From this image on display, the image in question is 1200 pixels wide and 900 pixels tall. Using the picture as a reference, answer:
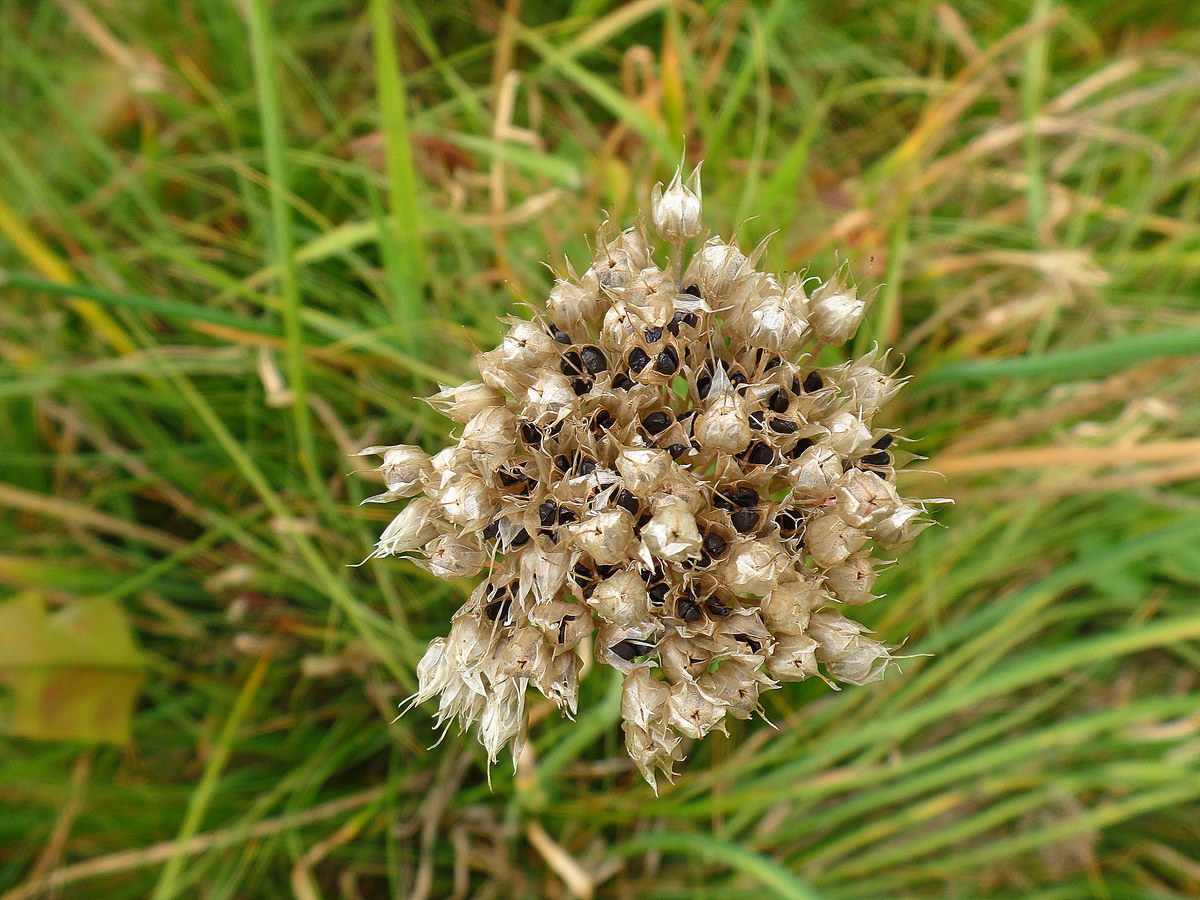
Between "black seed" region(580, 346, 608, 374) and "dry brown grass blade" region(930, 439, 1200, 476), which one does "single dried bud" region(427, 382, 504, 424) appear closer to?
"black seed" region(580, 346, 608, 374)

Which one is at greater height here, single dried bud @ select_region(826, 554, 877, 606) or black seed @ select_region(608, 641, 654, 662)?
black seed @ select_region(608, 641, 654, 662)

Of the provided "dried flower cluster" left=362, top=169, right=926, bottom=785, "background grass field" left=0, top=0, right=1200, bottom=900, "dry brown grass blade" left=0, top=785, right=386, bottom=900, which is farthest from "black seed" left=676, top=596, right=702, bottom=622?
"dry brown grass blade" left=0, top=785, right=386, bottom=900

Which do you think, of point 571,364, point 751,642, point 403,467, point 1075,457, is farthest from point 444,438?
point 1075,457

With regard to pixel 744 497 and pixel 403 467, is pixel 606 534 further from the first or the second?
pixel 403 467

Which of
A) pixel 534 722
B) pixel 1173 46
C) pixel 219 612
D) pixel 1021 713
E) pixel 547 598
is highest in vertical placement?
pixel 547 598

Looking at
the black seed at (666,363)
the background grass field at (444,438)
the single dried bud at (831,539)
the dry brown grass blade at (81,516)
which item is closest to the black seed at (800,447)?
the single dried bud at (831,539)

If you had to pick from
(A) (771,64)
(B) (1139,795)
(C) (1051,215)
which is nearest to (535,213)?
(A) (771,64)

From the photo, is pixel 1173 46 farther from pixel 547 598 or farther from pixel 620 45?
pixel 547 598
